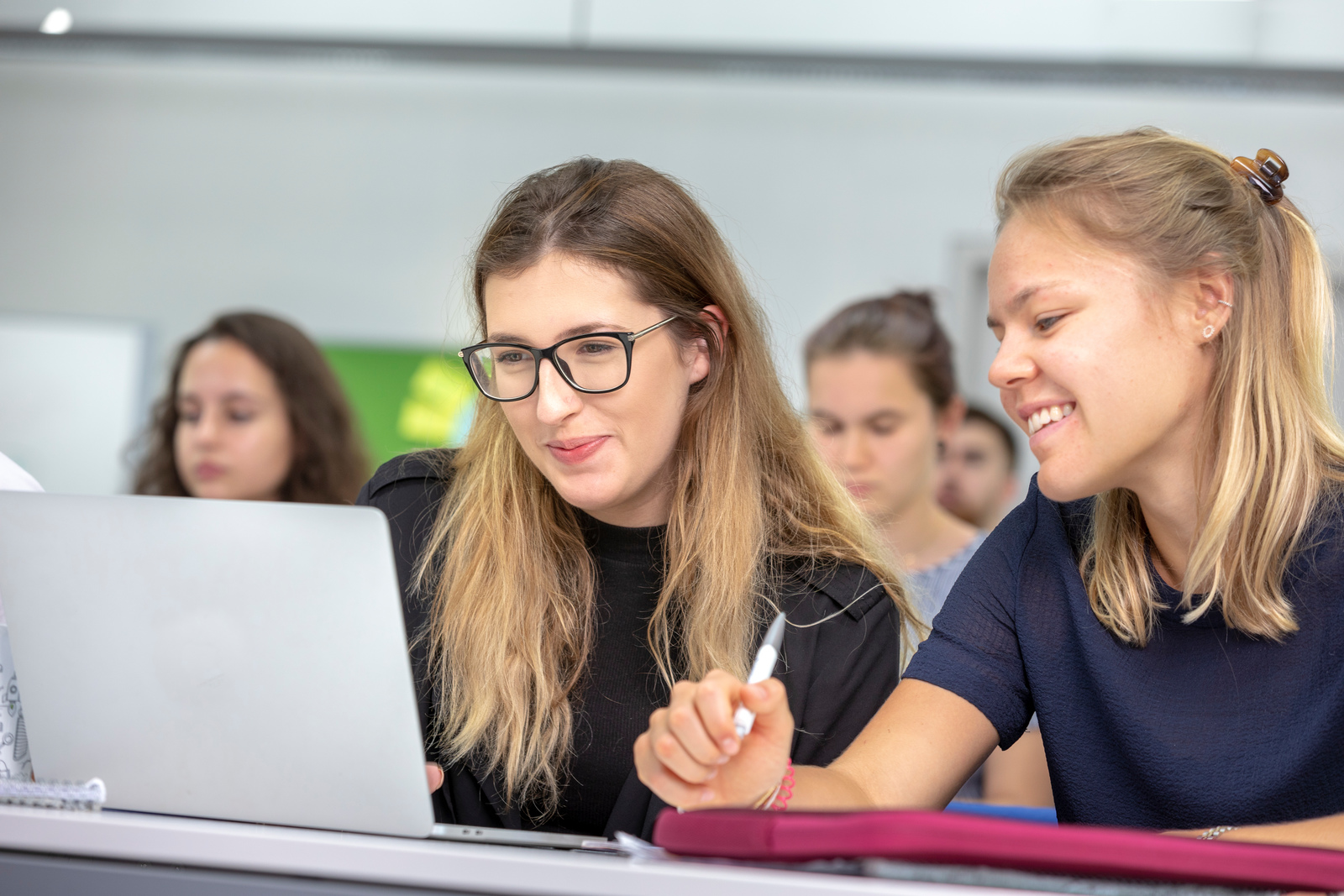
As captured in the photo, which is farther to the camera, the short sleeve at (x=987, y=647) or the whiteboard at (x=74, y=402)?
the whiteboard at (x=74, y=402)

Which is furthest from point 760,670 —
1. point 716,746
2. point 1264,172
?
point 1264,172

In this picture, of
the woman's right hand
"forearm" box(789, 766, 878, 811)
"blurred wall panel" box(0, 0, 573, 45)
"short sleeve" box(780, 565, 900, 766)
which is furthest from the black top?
"blurred wall panel" box(0, 0, 573, 45)

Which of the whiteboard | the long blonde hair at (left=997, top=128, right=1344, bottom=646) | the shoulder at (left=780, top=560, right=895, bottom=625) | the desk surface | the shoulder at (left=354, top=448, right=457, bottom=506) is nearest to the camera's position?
the desk surface

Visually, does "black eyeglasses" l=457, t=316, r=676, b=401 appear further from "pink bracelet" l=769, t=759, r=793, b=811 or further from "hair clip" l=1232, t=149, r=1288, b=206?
"hair clip" l=1232, t=149, r=1288, b=206

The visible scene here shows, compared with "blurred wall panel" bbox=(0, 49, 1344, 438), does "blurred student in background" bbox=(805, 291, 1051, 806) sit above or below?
below

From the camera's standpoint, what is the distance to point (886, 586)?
57.4 inches

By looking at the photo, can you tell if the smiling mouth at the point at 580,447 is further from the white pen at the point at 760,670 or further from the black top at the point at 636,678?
the white pen at the point at 760,670

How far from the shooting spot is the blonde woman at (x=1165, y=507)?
1091 millimetres

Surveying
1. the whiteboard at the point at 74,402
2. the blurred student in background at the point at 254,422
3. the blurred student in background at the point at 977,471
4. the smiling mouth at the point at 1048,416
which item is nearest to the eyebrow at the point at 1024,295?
the smiling mouth at the point at 1048,416

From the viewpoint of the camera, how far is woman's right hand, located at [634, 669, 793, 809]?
2.80 ft

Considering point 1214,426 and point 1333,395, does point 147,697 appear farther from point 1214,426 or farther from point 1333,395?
point 1333,395

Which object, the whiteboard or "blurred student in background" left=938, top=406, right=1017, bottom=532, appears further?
the whiteboard

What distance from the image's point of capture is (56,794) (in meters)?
0.89

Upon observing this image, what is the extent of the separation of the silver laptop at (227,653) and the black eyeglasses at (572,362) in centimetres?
48
